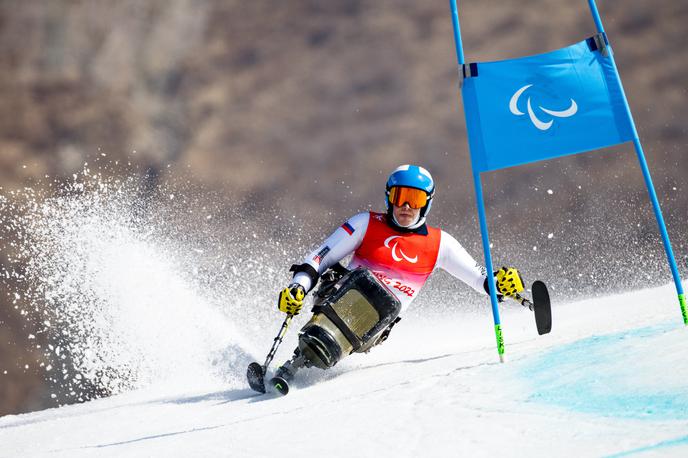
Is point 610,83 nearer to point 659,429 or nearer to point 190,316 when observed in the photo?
point 659,429

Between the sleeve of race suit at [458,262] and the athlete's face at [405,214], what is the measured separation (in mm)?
416

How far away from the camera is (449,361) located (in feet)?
16.4

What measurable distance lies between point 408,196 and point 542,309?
1524 millimetres

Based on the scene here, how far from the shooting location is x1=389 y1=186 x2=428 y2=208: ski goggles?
19.8 ft

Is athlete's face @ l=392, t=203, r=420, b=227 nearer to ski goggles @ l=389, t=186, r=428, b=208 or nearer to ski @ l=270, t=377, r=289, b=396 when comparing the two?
ski goggles @ l=389, t=186, r=428, b=208

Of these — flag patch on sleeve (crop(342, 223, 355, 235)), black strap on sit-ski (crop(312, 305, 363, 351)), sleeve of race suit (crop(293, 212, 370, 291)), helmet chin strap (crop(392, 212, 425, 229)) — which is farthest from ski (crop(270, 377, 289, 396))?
helmet chin strap (crop(392, 212, 425, 229))

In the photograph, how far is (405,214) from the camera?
613cm

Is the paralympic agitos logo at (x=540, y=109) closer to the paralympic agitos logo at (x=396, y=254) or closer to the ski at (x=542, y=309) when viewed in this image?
the ski at (x=542, y=309)

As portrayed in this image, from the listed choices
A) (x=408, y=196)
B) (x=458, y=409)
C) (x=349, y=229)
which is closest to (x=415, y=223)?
(x=408, y=196)

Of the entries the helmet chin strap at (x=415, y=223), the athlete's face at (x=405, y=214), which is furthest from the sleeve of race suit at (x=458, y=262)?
the athlete's face at (x=405, y=214)

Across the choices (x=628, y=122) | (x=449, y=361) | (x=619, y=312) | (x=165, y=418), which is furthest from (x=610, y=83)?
(x=165, y=418)

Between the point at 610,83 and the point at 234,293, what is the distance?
23.3 ft

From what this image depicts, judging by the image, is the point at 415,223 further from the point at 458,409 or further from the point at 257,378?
the point at 458,409

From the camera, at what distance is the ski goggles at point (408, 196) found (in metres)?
6.04
